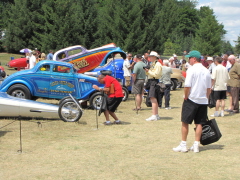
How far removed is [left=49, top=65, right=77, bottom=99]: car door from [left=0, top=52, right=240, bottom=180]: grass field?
249 centimetres

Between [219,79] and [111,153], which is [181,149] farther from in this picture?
[219,79]

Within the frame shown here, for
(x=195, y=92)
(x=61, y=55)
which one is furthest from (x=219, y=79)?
(x=61, y=55)

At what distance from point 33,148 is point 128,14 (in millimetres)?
29312

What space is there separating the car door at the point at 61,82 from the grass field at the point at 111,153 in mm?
2492

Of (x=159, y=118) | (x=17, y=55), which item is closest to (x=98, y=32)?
(x=17, y=55)

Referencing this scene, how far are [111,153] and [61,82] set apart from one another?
20.0 feet

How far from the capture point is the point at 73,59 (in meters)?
18.4

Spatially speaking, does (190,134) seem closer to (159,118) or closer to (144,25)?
(159,118)

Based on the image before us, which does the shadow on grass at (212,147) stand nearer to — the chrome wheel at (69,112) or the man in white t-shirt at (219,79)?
the chrome wheel at (69,112)

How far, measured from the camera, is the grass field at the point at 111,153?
577cm

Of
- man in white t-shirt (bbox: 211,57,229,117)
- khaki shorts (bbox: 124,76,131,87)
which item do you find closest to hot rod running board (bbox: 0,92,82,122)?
man in white t-shirt (bbox: 211,57,229,117)

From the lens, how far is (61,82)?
41.5 ft

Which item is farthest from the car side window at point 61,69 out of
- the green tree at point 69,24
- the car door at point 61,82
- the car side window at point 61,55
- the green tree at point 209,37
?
the green tree at point 209,37

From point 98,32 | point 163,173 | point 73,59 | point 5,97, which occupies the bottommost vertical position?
point 163,173
